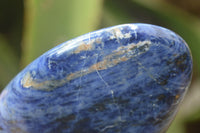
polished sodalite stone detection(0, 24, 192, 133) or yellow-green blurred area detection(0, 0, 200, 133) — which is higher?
yellow-green blurred area detection(0, 0, 200, 133)

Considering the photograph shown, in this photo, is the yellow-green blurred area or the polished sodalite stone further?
the yellow-green blurred area

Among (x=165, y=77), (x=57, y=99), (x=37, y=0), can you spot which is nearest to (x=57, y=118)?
(x=57, y=99)

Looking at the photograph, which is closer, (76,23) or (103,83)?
(103,83)

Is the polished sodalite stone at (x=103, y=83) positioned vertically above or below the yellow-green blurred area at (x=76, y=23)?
below

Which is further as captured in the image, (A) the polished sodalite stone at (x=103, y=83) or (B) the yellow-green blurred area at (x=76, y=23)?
(B) the yellow-green blurred area at (x=76, y=23)
